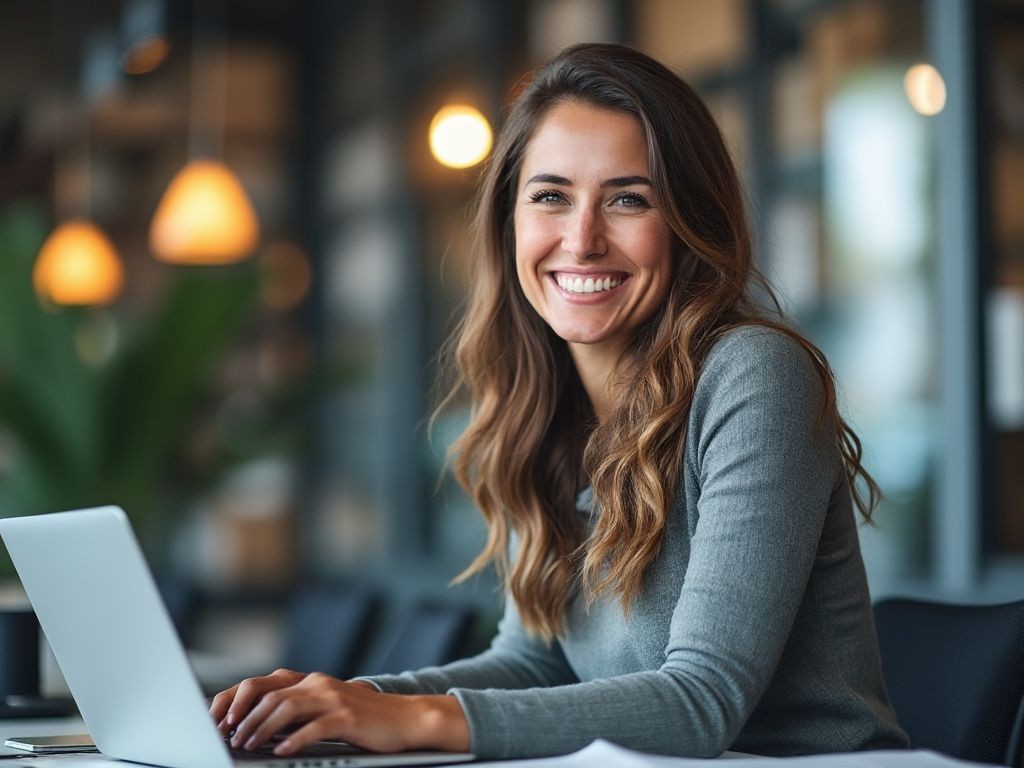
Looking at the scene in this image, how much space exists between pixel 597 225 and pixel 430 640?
113 centimetres

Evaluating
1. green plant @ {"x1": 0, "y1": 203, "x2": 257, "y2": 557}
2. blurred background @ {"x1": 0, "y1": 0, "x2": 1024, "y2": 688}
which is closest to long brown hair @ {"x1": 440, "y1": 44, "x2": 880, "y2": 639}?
blurred background @ {"x1": 0, "y1": 0, "x2": 1024, "y2": 688}

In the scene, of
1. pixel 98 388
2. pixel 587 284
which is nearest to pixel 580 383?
pixel 587 284

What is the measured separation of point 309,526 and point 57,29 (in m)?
3.21

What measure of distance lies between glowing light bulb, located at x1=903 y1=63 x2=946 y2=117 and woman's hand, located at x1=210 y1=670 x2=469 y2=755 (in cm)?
267

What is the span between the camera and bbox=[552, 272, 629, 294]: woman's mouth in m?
1.91

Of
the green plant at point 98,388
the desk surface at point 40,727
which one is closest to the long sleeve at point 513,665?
the desk surface at point 40,727

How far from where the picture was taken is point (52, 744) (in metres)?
1.69

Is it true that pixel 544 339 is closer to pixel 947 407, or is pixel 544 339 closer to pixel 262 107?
pixel 947 407

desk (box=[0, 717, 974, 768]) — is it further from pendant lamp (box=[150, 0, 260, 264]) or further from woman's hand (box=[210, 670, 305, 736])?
pendant lamp (box=[150, 0, 260, 264])

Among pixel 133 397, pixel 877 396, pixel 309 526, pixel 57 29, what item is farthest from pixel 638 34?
pixel 57 29

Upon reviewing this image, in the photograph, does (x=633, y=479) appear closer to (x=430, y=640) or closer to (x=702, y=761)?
(x=702, y=761)

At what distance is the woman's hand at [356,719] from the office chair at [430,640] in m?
1.27

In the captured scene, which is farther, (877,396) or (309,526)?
(309,526)

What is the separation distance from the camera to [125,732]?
1496 millimetres
